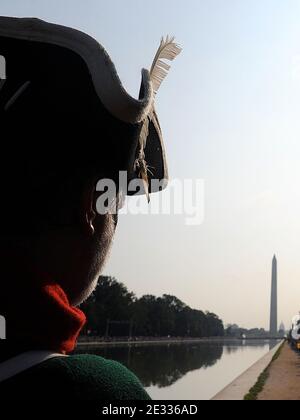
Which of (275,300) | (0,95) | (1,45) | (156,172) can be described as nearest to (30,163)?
(0,95)

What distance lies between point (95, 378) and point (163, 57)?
3.48ft

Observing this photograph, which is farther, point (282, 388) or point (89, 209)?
point (282, 388)

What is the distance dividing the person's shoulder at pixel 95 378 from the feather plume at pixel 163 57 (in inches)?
35.4

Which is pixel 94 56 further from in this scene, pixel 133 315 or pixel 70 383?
pixel 133 315

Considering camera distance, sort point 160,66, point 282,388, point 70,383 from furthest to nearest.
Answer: point 282,388 < point 160,66 < point 70,383

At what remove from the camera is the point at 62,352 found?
1247mm

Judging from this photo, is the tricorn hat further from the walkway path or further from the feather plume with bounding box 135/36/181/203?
the walkway path

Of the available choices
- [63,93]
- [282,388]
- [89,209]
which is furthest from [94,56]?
[282,388]

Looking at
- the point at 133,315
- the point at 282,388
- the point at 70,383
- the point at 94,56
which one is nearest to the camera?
the point at 70,383

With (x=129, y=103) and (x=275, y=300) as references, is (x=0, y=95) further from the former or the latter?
(x=275, y=300)

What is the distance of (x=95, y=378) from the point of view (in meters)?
1.16

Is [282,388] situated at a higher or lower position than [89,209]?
lower

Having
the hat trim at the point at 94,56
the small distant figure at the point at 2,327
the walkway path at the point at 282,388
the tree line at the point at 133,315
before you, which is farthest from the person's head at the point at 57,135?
the tree line at the point at 133,315

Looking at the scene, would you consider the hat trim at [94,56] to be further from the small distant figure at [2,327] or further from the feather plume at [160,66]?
the small distant figure at [2,327]
